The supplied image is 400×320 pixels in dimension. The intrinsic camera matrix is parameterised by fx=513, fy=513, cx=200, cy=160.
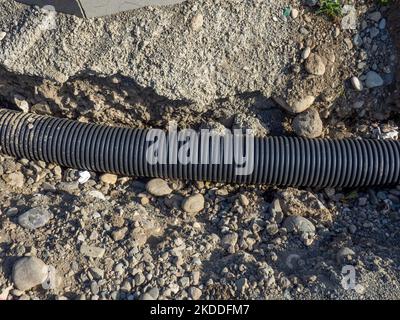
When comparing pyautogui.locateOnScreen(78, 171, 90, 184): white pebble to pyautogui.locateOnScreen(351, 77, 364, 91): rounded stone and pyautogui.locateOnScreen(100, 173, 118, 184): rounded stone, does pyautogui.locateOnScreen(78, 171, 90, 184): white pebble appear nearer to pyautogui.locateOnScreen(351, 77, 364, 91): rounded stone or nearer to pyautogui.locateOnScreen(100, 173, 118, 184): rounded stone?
pyautogui.locateOnScreen(100, 173, 118, 184): rounded stone

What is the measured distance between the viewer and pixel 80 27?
3389 millimetres

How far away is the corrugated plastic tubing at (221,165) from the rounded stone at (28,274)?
0.91 metres

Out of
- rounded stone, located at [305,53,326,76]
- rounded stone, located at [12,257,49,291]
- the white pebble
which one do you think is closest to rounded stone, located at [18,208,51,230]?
rounded stone, located at [12,257,49,291]

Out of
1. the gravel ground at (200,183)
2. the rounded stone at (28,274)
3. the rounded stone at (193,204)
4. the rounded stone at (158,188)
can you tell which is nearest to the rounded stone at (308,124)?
the gravel ground at (200,183)

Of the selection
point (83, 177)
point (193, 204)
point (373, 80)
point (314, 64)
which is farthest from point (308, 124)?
point (83, 177)

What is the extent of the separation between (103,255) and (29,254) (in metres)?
0.42

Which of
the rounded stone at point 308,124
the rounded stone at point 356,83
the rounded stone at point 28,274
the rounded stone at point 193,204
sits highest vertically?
the rounded stone at point 356,83

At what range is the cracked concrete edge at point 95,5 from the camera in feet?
10.9

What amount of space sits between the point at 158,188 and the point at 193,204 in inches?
11.2

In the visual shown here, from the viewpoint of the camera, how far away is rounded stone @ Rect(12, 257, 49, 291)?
9.28 ft

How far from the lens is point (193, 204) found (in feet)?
11.1

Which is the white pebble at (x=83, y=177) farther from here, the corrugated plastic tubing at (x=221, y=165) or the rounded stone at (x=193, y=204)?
the rounded stone at (x=193, y=204)

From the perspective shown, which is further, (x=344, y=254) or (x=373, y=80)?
→ (x=373, y=80)

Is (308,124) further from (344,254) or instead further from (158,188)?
(158,188)
